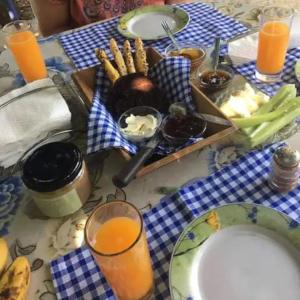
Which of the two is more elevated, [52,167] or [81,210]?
[52,167]

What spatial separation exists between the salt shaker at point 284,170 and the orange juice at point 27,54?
0.75m

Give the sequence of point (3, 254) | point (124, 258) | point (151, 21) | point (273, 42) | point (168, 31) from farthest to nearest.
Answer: point (151, 21), point (168, 31), point (273, 42), point (3, 254), point (124, 258)

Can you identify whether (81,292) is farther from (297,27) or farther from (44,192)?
(297,27)

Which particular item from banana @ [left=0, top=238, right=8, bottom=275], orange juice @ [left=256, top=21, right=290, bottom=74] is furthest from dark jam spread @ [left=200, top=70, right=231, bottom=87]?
banana @ [left=0, top=238, right=8, bottom=275]

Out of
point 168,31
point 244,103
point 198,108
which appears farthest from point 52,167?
point 168,31

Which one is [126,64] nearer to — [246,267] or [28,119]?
[28,119]

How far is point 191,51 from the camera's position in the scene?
1.08 m

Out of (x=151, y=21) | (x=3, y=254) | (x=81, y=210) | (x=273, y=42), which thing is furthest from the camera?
(x=151, y=21)

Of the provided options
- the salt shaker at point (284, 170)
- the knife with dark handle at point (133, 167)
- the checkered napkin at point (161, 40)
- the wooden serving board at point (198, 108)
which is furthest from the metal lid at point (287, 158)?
the checkered napkin at point (161, 40)

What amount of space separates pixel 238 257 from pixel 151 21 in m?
0.94

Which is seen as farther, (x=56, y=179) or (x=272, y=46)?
(x=272, y=46)

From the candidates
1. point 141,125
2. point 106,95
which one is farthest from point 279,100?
point 106,95

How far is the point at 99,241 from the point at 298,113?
1.73ft

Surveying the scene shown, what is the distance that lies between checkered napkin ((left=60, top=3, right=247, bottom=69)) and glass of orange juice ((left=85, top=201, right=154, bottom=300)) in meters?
0.70
